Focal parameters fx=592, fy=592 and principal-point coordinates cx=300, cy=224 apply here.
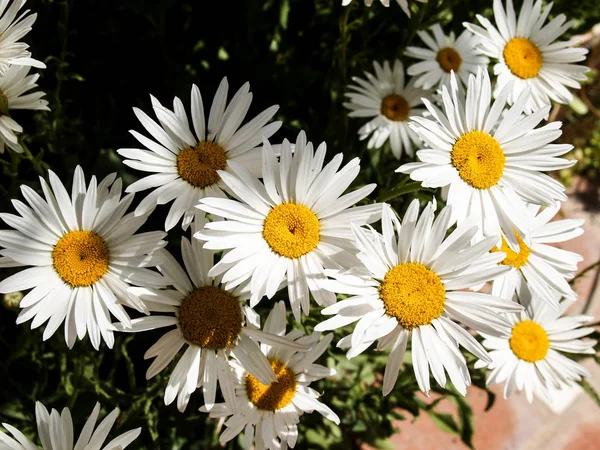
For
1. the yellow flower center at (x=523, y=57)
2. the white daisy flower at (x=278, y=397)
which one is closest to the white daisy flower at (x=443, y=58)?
the yellow flower center at (x=523, y=57)

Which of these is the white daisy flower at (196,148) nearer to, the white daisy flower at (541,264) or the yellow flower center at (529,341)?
the white daisy flower at (541,264)

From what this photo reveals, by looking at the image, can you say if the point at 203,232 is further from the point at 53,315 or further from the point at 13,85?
the point at 13,85

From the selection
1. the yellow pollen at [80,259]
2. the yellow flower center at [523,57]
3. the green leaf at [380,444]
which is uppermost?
the yellow flower center at [523,57]

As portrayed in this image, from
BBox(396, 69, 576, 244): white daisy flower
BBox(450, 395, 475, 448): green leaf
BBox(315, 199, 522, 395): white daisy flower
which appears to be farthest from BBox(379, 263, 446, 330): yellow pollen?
BBox(450, 395, 475, 448): green leaf

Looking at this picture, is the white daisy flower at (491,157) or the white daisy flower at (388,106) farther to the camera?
the white daisy flower at (388,106)

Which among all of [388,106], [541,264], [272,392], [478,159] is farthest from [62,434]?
[388,106]

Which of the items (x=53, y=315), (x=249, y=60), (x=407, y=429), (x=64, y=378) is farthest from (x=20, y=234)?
(x=407, y=429)

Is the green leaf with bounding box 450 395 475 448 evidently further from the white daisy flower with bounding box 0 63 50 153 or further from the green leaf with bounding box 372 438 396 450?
the white daisy flower with bounding box 0 63 50 153
